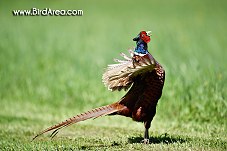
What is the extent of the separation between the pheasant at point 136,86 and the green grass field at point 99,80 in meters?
0.43

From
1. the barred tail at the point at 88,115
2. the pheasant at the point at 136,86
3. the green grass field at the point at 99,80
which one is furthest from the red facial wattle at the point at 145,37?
the green grass field at the point at 99,80

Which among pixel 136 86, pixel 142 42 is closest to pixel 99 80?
pixel 136 86

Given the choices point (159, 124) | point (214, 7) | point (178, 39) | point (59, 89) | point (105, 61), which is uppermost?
point (214, 7)

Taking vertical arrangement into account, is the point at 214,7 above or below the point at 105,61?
Result: above

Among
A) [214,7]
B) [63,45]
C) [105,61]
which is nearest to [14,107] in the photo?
[105,61]

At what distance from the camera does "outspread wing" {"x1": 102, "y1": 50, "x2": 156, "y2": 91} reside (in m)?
5.27

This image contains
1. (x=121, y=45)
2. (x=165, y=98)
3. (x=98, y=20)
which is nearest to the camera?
(x=165, y=98)

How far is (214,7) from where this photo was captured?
21.2m

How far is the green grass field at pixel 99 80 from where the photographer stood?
6.55m

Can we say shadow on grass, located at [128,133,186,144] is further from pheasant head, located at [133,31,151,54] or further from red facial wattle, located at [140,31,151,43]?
red facial wattle, located at [140,31,151,43]

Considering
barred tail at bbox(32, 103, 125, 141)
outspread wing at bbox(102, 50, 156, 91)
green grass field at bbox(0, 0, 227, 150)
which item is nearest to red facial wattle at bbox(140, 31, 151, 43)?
outspread wing at bbox(102, 50, 156, 91)

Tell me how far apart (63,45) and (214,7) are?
10.2 meters

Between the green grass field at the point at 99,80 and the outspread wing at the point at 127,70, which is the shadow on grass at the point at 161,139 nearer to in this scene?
the green grass field at the point at 99,80

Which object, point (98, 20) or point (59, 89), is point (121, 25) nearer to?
point (98, 20)
